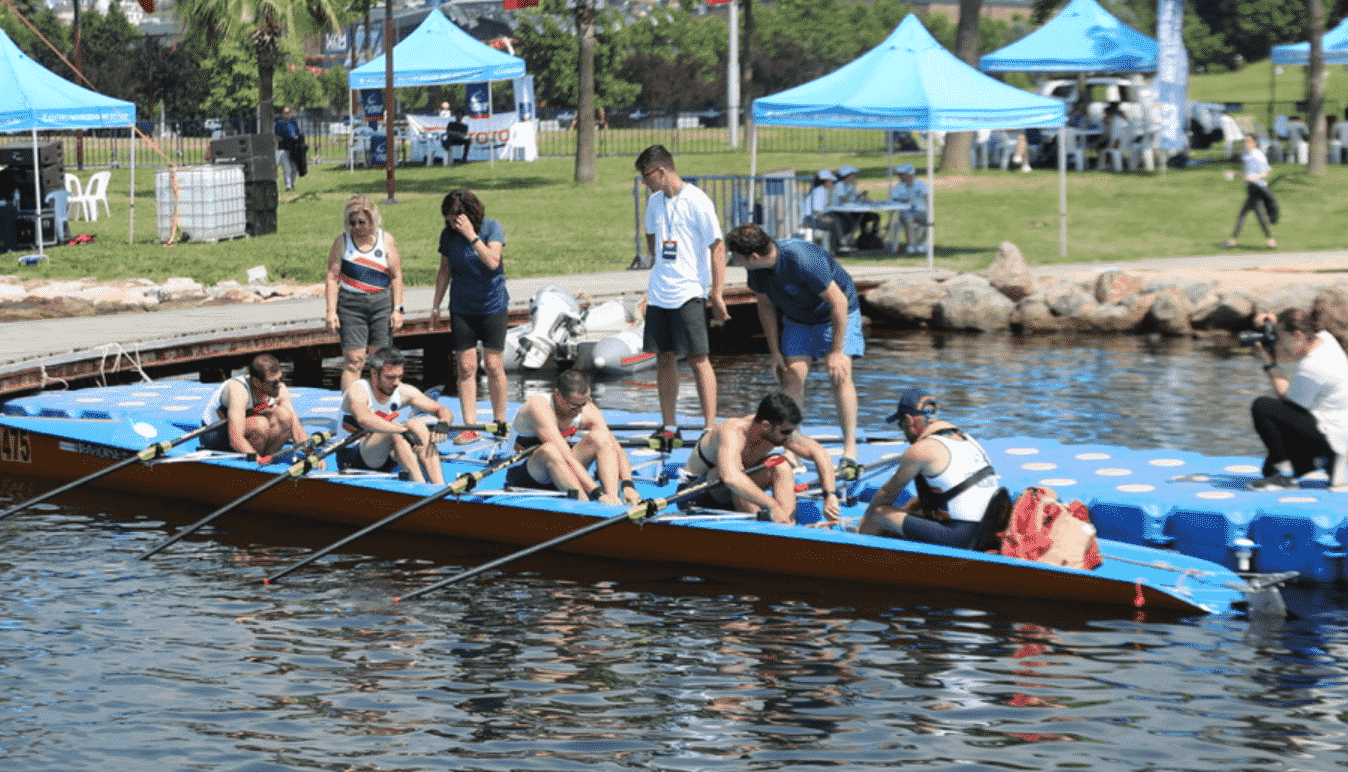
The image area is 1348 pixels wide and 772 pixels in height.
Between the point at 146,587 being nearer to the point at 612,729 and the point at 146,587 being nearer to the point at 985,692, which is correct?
the point at 612,729

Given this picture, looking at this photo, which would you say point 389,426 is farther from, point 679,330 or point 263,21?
point 263,21

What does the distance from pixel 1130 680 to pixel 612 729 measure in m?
2.66

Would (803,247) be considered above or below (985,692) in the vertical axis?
above

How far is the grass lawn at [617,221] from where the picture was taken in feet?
86.2

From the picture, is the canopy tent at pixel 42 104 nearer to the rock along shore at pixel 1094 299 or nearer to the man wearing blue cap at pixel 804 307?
the rock along shore at pixel 1094 299

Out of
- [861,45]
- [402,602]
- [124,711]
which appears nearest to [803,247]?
[402,602]

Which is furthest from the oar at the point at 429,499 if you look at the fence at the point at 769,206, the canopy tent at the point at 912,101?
the fence at the point at 769,206

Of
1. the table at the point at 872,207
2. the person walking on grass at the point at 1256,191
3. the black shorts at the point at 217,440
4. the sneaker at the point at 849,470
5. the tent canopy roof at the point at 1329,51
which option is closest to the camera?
the sneaker at the point at 849,470

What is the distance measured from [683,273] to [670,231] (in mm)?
318

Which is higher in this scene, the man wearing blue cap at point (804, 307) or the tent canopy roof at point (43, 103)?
the tent canopy roof at point (43, 103)

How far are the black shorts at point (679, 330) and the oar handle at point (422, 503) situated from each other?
1443 mm

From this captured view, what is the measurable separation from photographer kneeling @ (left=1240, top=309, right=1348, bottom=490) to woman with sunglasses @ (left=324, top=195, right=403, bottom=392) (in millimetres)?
6323

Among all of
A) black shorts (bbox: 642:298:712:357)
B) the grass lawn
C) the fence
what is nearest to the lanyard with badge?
black shorts (bbox: 642:298:712:357)

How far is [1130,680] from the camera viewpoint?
895 centimetres
